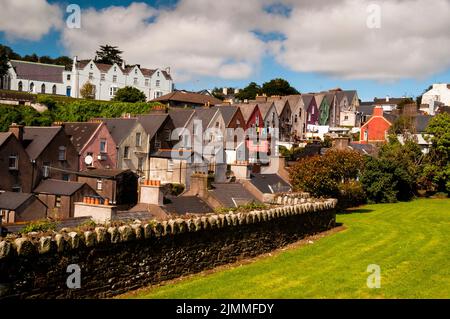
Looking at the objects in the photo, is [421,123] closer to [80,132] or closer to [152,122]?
[152,122]

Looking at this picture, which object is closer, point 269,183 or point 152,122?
point 269,183

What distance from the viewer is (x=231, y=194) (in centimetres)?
3538

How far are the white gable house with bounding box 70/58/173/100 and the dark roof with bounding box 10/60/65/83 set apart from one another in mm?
3819

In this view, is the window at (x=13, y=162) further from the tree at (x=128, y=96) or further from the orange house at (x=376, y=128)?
the orange house at (x=376, y=128)

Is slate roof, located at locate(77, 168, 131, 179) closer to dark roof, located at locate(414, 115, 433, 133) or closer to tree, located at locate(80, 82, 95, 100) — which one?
dark roof, located at locate(414, 115, 433, 133)

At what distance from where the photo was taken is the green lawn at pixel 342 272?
12.9 metres

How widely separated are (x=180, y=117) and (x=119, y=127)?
10.4 meters

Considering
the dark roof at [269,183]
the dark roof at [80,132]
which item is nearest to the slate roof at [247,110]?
the dark roof at [80,132]

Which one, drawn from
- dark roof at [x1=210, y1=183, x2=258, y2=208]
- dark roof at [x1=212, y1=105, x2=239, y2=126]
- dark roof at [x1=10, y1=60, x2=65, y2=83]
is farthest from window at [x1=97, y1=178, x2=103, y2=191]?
dark roof at [x1=10, y1=60, x2=65, y2=83]

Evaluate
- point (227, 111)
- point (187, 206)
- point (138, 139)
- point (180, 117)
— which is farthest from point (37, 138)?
point (227, 111)

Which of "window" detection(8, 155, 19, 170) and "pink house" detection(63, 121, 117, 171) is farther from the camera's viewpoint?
"pink house" detection(63, 121, 117, 171)

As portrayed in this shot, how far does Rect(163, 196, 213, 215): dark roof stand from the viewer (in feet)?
95.1

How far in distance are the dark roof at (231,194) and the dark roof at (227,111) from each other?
30.7m
